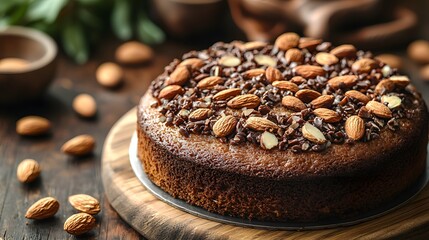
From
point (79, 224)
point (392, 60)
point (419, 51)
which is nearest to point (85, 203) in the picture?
point (79, 224)

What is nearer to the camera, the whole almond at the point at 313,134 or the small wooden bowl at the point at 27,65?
the whole almond at the point at 313,134

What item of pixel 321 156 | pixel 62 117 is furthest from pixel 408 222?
pixel 62 117

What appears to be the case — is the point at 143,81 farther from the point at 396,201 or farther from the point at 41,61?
the point at 396,201

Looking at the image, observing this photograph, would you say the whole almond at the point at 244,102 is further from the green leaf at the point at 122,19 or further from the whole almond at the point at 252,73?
the green leaf at the point at 122,19

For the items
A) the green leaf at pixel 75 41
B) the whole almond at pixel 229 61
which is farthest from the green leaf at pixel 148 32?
the whole almond at pixel 229 61

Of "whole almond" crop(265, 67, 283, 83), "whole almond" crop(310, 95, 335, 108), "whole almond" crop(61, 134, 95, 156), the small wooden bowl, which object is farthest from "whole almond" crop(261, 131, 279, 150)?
the small wooden bowl

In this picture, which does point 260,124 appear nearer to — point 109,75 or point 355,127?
point 355,127
